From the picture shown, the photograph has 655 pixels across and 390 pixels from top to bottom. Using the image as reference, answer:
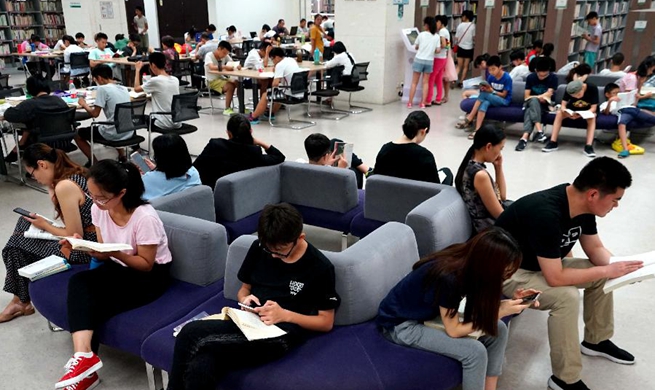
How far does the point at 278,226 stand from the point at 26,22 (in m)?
14.6

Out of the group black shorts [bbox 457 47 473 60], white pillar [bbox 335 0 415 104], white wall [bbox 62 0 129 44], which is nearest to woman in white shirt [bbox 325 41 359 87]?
white pillar [bbox 335 0 415 104]

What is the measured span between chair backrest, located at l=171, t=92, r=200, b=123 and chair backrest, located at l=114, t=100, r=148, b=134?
1.26 ft

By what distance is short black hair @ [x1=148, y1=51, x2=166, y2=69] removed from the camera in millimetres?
6505

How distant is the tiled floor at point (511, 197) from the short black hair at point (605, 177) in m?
1.03

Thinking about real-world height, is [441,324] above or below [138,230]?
below

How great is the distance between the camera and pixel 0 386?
2.81m

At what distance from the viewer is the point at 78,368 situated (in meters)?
2.60

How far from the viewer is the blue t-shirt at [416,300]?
222 centimetres

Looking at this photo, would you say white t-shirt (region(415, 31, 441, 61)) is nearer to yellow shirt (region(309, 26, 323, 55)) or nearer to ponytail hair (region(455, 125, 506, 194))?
yellow shirt (region(309, 26, 323, 55))

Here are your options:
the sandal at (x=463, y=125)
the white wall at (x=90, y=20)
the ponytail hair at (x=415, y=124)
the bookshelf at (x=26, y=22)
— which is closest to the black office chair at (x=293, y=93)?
the sandal at (x=463, y=125)

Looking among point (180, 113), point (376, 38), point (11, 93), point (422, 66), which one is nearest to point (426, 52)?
point (422, 66)

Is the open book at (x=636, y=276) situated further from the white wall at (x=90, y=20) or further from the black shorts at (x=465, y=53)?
the white wall at (x=90, y=20)

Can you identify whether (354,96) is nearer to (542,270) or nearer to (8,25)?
(542,270)

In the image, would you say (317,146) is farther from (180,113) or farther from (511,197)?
(180,113)
